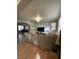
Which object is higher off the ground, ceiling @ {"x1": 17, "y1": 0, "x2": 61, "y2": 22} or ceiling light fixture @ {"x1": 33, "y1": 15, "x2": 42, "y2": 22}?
ceiling @ {"x1": 17, "y1": 0, "x2": 61, "y2": 22}

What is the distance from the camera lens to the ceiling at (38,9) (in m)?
4.20

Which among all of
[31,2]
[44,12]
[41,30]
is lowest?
[41,30]

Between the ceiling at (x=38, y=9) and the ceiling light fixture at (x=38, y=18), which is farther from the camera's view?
the ceiling light fixture at (x=38, y=18)

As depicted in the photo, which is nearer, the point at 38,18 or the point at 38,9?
the point at 38,18

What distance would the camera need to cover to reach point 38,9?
460 cm

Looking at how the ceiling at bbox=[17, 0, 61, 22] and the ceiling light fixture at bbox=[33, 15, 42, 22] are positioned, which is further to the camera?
the ceiling light fixture at bbox=[33, 15, 42, 22]

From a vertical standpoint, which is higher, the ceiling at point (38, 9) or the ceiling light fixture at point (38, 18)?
the ceiling at point (38, 9)

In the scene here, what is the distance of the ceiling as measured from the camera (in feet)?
13.8

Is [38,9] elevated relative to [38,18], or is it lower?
elevated
